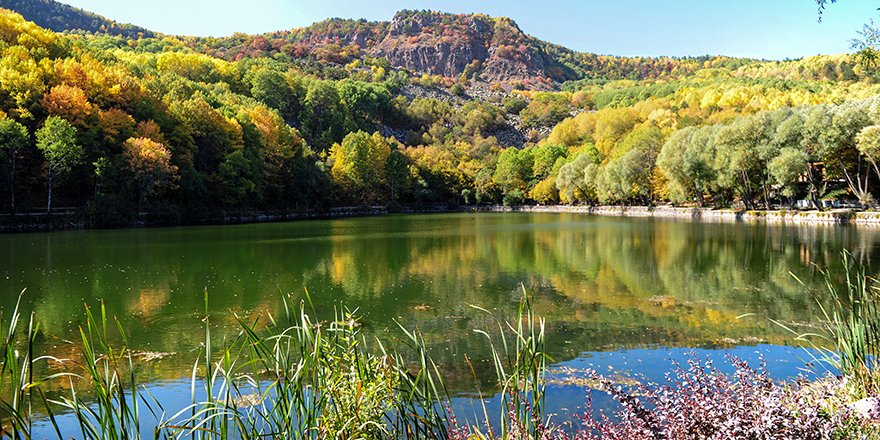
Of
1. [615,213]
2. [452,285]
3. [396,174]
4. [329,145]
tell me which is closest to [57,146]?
[452,285]

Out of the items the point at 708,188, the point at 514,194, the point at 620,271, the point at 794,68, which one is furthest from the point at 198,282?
the point at 794,68

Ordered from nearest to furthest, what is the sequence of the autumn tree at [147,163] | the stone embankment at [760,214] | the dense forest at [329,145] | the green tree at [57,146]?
the stone embankment at [760,214]
the green tree at [57,146]
the dense forest at [329,145]
the autumn tree at [147,163]

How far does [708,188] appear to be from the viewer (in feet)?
174

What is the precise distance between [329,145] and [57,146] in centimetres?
6202

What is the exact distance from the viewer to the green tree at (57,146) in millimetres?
37000

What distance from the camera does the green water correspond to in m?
9.73

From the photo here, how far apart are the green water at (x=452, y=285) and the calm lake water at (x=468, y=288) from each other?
48 mm

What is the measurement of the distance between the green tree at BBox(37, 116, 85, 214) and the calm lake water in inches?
486

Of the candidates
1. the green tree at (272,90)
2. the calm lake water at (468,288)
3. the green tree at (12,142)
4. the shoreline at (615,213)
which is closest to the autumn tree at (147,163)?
the shoreline at (615,213)

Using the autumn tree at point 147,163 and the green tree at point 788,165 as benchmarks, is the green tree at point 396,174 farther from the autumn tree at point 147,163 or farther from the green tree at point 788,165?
the green tree at point 788,165

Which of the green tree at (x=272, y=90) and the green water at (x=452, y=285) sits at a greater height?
the green tree at (x=272, y=90)

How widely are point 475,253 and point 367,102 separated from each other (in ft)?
346

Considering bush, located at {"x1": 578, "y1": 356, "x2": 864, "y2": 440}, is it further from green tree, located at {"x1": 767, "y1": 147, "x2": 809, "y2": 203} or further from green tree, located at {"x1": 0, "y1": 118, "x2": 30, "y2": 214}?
green tree, located at {"x1": 0, "y1": 118, "x2": 30, "y2": 214}

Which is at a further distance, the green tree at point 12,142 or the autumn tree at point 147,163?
the autumn tree at point 147,163
